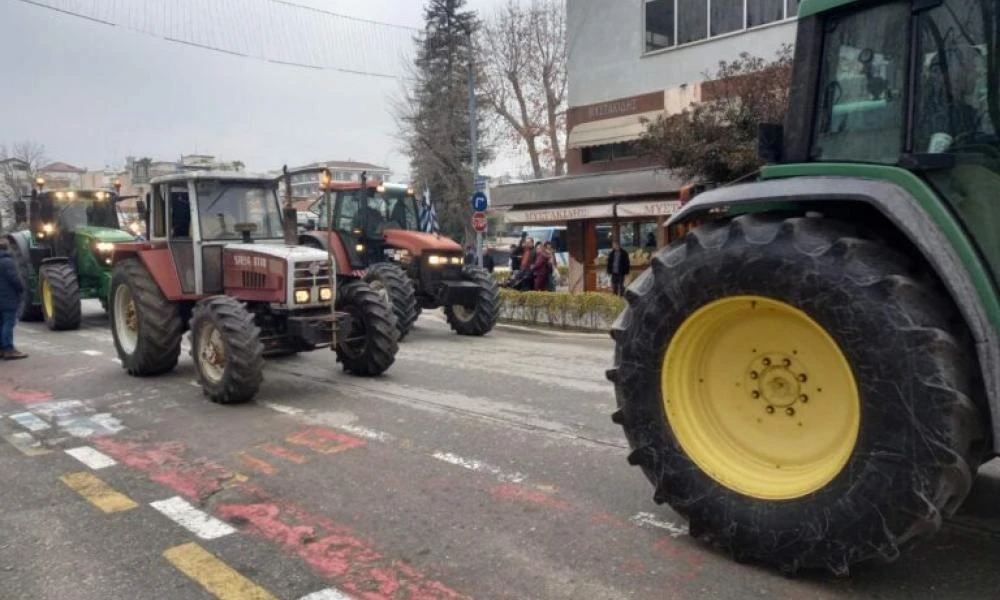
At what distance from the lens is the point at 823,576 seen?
324cm

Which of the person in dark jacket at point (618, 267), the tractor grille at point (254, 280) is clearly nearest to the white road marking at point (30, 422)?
the tractor grille at point (254, 280)

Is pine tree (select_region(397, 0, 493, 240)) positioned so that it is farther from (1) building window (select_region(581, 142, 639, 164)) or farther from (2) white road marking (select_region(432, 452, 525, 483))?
(2) white road marking (select_region(432, 452, 525, 483))

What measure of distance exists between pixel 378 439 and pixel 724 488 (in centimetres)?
308

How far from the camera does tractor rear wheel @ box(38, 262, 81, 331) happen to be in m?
12.8

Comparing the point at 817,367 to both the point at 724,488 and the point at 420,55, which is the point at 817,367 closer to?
the point at 724,488

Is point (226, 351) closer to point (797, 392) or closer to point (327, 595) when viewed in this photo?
point (327, 595)

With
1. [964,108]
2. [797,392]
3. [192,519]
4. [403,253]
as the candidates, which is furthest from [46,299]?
[964,108]

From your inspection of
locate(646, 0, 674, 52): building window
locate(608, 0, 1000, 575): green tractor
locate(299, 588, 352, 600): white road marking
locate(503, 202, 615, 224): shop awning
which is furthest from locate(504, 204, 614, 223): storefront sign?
locate(299, 588, 352, 600): white road marking

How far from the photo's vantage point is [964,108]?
10.0 feet

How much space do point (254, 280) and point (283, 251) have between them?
0.44 m

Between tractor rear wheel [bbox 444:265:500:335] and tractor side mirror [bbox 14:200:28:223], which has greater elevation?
tractor side mirror [bbox 14:200:28:223]

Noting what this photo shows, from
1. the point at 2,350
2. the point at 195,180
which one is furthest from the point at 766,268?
the point at 2,350

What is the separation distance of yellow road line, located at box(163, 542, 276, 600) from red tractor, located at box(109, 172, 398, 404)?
3.53m

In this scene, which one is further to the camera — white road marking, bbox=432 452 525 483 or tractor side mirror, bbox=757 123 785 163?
white road marking, bbox=432 452 525 483
